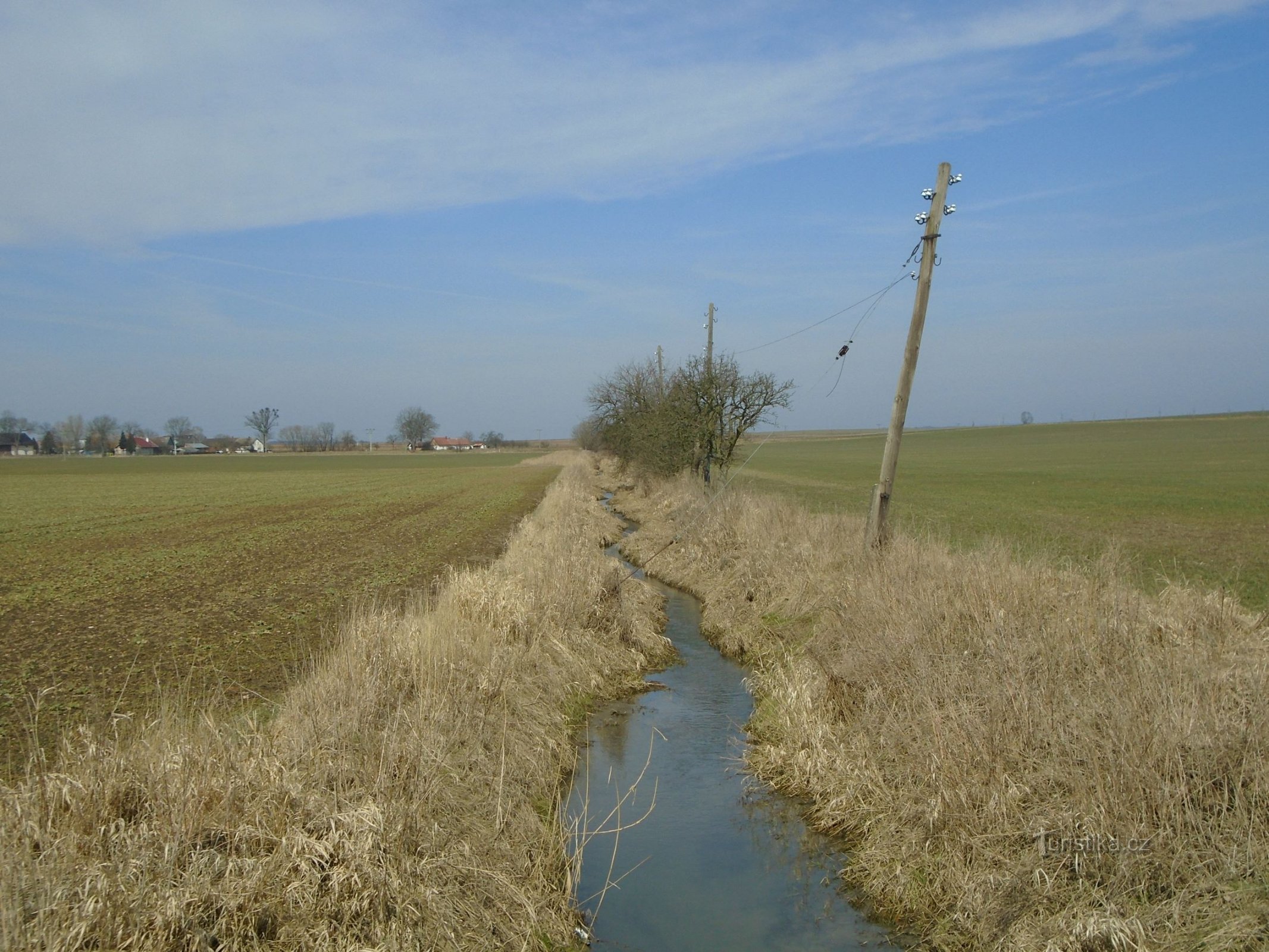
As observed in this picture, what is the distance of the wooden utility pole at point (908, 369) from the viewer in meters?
12.0

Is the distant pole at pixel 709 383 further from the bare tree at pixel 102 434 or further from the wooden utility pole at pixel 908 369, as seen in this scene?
the bare tree at pixel 102 434

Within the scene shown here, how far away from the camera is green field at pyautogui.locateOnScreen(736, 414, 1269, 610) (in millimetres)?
17203

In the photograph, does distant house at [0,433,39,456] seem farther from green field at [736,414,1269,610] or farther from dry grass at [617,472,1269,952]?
dry grass at [617,472,1269,952]

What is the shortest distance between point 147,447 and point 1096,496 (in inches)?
7413

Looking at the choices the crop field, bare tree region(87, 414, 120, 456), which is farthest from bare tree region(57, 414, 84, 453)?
the crop field

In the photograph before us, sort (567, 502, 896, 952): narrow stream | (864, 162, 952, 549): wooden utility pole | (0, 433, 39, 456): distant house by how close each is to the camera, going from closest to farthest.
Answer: (567, 502, 896, 952): narrow stream < (864, 162, 952, 549): wooden utility pole < (0, 433, 39, 456): distant house

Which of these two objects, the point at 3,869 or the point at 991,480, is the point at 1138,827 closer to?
the point at 3,869

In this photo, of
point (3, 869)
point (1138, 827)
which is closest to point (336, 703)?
point (3, 869)

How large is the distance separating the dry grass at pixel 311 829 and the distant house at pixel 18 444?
181 meters

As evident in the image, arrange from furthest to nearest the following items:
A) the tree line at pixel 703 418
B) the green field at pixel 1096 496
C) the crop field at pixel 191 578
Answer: the tree line at pixel 703 418
the green field at pixel 1096 496
the crop field at pixel 191 578

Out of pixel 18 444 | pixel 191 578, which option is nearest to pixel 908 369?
pixel 191 578

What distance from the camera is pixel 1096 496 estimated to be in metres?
35.6

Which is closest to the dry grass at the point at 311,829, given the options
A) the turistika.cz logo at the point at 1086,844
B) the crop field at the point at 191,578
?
the crop field at the point at 191,578

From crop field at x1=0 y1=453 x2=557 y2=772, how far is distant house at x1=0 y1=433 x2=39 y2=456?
131m
